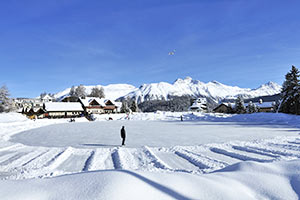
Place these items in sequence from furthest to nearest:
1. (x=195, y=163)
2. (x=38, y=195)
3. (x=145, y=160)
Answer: (x=145, y=160) < (x=195, y=163) < (x=38, y=195)

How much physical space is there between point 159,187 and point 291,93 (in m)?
42.5

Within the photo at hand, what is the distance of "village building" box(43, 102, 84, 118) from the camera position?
61094 mm

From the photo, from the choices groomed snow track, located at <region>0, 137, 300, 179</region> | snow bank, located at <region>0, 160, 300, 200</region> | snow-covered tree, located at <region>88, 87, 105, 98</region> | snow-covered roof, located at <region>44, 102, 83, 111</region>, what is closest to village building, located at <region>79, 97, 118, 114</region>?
snow-covered roof, located at <region>44, 102, 83, 111</region>

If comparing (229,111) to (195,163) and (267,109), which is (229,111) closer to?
(267,109)

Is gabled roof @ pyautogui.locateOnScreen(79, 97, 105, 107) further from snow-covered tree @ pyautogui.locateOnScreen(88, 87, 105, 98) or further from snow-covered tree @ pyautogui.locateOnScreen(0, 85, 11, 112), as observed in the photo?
snow-covered tree @ pyautogui.locateOnScreen(88, 87, 105, 98)

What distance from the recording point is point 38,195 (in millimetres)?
2678

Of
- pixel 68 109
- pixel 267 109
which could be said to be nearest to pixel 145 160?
pixel 68 109

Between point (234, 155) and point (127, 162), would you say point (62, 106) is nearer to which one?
point (127, 162)

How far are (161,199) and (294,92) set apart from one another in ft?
140

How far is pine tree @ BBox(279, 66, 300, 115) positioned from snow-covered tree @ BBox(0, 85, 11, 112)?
7251 centimetres

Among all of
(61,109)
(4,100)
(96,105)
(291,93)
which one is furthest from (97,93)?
(291,93)

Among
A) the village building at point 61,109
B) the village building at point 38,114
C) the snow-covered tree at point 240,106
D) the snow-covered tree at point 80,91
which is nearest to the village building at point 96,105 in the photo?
the village building at point 61,109

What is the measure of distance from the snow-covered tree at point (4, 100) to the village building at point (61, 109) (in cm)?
1018

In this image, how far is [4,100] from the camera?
53.8 m
